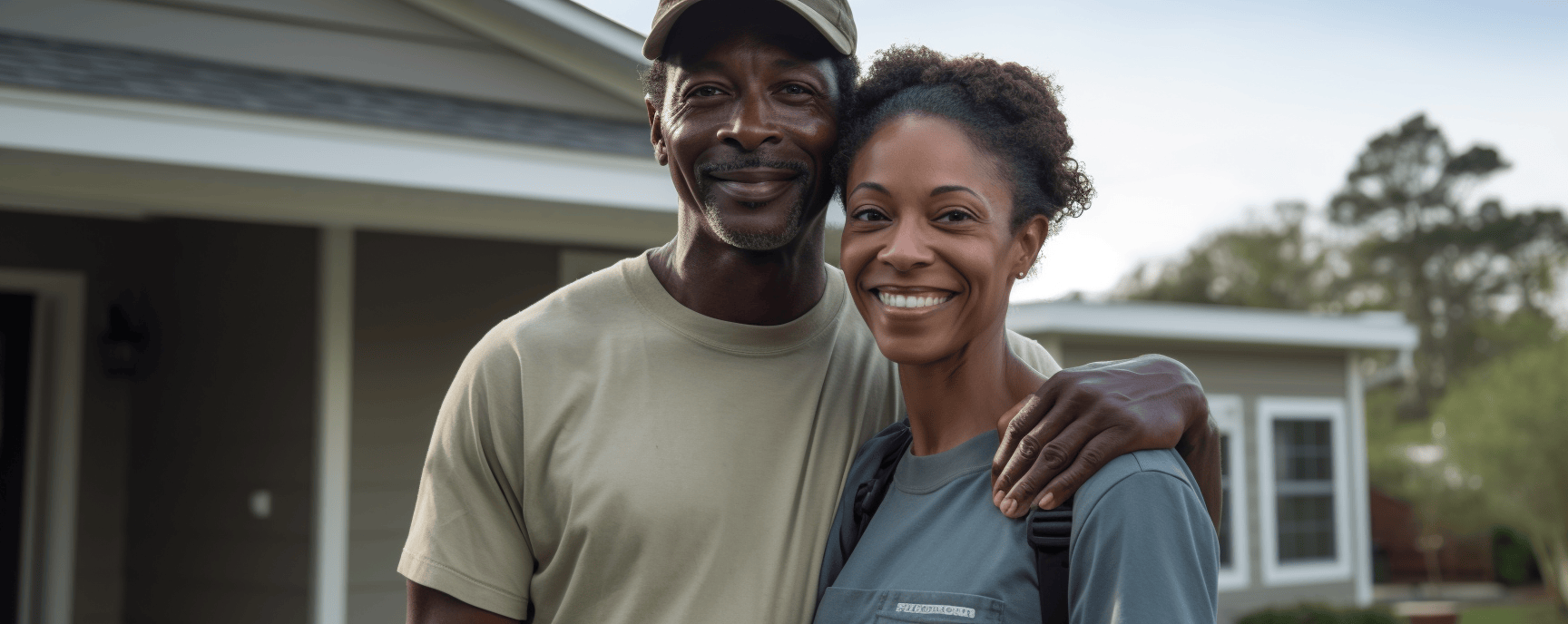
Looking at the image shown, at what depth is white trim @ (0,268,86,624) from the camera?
6.15 meters

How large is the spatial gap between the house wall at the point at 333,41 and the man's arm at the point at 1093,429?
4541mm

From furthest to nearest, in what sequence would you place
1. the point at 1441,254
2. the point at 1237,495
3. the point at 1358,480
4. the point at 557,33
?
the point at 1441,254
the point at 1358,480
the point at 1237,495
the point at 557,33

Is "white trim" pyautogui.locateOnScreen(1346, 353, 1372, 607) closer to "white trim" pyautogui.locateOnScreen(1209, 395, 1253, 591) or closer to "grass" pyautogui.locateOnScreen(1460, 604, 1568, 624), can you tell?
"white trim" pyautogui.locateOnScreen(1209, 395, 1253, 591)

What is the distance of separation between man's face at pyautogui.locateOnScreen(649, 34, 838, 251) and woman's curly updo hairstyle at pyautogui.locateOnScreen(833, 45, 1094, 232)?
7 cm

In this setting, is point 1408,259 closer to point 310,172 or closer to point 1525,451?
point 1525,451

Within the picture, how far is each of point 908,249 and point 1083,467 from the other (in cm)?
37

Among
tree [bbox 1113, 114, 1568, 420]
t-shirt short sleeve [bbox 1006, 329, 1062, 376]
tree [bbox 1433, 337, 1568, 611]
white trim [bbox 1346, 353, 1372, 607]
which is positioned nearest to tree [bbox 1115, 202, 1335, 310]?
tree [bbox 1113, 114, 1568, 420]

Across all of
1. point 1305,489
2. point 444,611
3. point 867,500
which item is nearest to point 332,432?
point 444,611

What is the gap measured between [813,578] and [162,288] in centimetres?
573

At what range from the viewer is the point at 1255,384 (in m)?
11.5

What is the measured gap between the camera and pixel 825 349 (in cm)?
208

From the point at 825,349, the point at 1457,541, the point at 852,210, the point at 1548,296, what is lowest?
the point at 1457,541

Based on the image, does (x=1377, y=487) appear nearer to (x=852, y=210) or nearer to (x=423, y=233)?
(x=423, y=233)

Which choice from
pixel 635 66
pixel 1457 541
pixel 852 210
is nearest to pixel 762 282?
pixel 852 210
